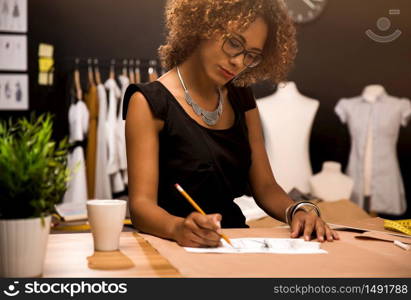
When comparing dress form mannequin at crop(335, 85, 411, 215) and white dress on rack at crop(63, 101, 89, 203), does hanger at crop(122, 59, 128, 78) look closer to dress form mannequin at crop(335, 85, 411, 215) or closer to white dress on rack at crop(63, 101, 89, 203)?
white dress on rack at crop(63, 101, 89, 203)

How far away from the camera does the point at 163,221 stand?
140 centimetres

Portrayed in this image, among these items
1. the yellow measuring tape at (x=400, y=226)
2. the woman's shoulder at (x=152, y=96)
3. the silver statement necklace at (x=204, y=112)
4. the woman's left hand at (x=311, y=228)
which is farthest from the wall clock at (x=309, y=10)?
the woman's left hand at (x=311, y=228)

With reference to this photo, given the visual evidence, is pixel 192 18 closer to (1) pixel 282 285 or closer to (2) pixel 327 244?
(2) pixel 327 244

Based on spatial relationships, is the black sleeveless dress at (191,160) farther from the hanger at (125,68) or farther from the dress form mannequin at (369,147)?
the hanger at (125,68)

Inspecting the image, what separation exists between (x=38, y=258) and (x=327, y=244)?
68 centimetres

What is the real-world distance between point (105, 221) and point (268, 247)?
1.16ft

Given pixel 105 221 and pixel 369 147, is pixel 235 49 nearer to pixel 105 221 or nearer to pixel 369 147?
pixel 105 221

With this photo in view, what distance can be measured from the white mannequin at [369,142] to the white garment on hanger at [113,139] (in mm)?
1817

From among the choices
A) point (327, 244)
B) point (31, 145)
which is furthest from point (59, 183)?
point (327, 244)

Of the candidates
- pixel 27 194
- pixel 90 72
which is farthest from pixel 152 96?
pixel 90 72

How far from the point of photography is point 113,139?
4.46 meters

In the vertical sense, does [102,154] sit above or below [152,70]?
below

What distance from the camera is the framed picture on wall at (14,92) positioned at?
5027 mm

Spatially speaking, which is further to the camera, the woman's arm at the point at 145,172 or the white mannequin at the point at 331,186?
the white mannequin at the point at 331,186
